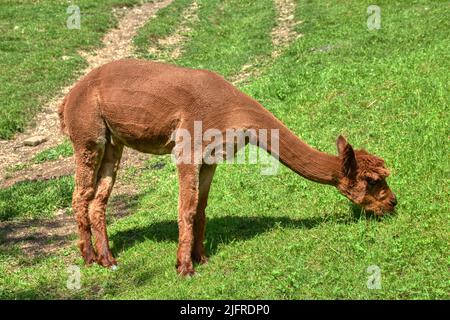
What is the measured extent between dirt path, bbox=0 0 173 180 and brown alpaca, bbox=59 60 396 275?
5.28 m

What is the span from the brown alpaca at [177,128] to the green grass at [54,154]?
17.7ft

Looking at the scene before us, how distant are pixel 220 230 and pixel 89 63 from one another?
1211 cm

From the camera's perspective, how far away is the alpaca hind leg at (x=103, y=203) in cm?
923

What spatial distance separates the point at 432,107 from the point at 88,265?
6374 millimetres

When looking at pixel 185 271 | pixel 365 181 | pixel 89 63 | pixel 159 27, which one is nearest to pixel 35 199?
pixel 185 271

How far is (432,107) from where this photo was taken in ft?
39.9

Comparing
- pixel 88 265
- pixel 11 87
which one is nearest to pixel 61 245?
pixel 88 265

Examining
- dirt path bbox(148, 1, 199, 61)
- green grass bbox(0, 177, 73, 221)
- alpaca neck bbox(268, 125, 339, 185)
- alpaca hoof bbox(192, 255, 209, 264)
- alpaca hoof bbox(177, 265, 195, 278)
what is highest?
alpaca neck bbox(268, 125, 339, 185)

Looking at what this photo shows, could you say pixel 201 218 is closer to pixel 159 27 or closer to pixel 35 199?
pixel 35 199

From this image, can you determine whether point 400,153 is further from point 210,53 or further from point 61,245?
point 210,53

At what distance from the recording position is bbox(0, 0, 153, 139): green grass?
17.4 m

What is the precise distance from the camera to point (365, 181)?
8797 millimetres

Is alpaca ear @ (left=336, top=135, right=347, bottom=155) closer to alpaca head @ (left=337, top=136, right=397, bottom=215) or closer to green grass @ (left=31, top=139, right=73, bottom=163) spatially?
alpaca head @ (left=337, top=136, right=397, bottom=215)

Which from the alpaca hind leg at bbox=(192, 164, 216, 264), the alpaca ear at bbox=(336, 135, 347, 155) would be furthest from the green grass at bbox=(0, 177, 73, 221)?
the alpaca ear at bbox=(336, 135, 347, 155)
